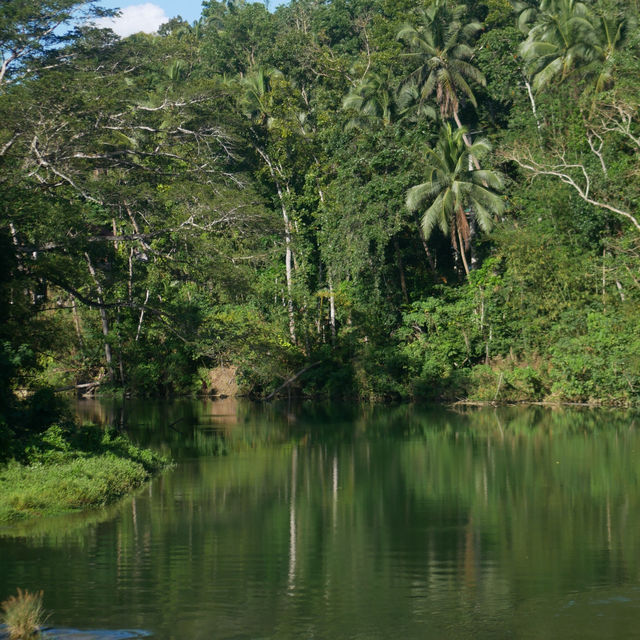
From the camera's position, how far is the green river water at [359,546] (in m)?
10.2

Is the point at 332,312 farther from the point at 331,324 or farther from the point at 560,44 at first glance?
the point at 560,44

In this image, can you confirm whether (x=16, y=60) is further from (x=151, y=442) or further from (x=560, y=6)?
(x=560, y=6)

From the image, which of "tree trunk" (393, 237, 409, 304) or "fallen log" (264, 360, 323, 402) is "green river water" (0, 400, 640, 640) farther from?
"tree trunk" (393, 237, 409, 304)

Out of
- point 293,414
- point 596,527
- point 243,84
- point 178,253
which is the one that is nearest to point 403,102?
point 243,84

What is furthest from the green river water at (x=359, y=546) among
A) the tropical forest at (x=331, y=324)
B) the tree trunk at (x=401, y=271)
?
the tree trunk at (x=401, y=271)

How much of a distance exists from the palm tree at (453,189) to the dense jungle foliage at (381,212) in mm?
93

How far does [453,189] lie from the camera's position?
130 feet

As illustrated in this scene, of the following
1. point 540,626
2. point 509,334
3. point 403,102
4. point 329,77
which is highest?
point 329,77

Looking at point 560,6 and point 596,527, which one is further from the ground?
point 560,6

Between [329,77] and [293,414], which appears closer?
[293,414]

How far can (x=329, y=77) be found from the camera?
50.8 metres

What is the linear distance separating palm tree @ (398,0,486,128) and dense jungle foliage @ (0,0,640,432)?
0.11 meters

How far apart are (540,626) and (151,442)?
18.3 metres

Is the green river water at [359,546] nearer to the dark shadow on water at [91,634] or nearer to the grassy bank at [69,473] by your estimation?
the dark shadow on water at [91,634]
